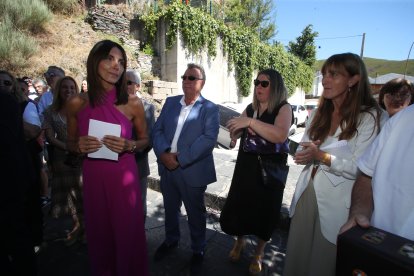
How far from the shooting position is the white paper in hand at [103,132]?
1927 mm

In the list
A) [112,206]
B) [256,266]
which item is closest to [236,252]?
[256,266]

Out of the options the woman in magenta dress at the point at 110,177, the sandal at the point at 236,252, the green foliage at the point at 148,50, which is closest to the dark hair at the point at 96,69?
the woman in magenta dress at the point at 110,177

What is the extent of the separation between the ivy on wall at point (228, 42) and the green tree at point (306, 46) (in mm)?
5300

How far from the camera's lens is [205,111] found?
109 inches

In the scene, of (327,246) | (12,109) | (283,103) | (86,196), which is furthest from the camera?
(283,103)

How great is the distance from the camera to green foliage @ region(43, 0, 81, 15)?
42.1 feet

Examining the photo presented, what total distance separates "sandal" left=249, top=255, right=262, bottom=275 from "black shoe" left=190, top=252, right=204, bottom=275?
0.56 m

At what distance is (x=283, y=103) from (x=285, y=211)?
1.94 m

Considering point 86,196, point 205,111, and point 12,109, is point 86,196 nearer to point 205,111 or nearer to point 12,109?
point 12,109

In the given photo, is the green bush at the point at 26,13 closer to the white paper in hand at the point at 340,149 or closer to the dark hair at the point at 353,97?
the dark hair at the point at 353,97

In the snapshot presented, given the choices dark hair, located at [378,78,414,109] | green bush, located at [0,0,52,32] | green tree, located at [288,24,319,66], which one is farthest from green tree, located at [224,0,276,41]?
dark hair, located at [378,78,414,109]

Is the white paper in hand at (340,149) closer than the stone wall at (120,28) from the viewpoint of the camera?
Yes

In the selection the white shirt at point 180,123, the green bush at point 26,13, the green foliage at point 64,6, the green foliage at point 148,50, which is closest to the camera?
the white shirt at point 180,123

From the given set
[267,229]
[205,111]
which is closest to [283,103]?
[205,111]
